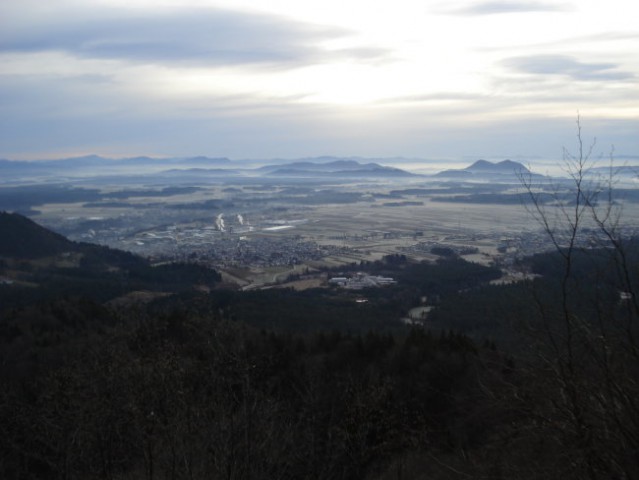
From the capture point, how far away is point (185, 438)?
6.39m

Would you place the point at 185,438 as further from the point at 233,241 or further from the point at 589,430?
the point at 233,241

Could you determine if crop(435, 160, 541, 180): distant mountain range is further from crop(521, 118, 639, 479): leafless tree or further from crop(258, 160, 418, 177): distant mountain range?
crop(521, 118, 639, 479): leafless tree

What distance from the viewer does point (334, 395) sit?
11594mm

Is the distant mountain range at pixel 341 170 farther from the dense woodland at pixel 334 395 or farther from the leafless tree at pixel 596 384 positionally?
the leafless tree at pixel 596 384

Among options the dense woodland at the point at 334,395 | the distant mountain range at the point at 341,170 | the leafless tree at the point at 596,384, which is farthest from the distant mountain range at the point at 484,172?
the leafless tree at the point at 596,384

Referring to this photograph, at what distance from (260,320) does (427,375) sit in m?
9.83

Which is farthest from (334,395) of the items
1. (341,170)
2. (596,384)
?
(341,170)

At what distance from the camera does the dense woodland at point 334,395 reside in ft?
12.3

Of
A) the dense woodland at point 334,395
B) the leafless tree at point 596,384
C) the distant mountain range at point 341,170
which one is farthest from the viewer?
the distant mountain range at point 341,170

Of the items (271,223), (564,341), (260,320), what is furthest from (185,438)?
(271,223)

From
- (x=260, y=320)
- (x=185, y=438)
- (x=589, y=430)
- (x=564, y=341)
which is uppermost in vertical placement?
(x=564, y=341)

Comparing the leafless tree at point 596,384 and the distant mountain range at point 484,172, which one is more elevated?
the distant mountain range at point 484,172

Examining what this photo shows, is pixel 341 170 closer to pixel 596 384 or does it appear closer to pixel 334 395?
pixel 334 395

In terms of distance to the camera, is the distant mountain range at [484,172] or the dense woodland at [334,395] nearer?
the dense woodland at [334,395]
